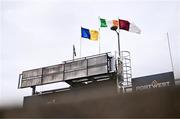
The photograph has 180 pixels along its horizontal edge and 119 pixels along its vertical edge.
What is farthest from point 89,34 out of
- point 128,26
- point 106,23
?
point 128,26

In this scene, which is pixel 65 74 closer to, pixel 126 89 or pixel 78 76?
pixel 78 76

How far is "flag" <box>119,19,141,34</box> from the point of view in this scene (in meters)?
14.9

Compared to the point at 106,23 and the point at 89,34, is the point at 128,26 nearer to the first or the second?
the point at 106,23

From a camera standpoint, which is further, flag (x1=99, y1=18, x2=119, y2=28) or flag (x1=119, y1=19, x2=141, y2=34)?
flag (x1=99, y1=18, x2=119, y2=28)

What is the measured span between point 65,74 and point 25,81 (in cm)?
340

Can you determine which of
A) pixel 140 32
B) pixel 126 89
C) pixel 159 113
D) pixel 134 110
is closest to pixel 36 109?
pixel 134 110

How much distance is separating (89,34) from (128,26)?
2910 mm

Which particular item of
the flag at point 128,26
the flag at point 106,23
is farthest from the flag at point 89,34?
the flag at point 128,26

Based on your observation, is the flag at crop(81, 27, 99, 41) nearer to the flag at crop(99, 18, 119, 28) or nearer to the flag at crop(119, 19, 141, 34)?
the flag at crop(99, 18, 119, 28)

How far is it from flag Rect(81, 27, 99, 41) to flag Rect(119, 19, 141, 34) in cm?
229

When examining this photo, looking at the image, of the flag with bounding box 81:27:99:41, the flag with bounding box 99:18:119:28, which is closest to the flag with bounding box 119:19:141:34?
the flag with bounding box 99:18:119:28

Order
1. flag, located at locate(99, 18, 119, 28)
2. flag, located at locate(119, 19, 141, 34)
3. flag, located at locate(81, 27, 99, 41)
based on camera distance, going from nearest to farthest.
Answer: flag, located at locate(119, 19, 141, 34) < flag, located at locate(99, 18, 119, 28) < flag, located at locate(81, 27, 99, 41)

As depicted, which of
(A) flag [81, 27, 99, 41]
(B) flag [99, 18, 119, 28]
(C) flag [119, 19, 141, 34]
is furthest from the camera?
(A) flag [81, 27, 99, 41]

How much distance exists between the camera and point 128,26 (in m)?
15.0
